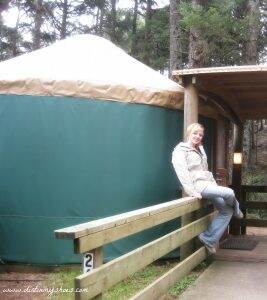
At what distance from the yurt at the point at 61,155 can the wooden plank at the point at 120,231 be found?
1.36 meters

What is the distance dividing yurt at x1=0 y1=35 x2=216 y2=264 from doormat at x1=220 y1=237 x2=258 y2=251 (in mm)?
1374

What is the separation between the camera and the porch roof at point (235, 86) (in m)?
5.60

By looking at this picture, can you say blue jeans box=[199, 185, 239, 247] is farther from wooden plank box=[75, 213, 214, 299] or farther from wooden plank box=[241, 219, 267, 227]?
wooden plank box=[241, 219, 267, 227]

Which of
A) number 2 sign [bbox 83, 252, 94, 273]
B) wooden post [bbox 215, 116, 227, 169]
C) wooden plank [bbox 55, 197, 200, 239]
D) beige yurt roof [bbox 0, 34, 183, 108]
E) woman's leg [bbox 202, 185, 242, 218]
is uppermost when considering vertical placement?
beige yurt roof [bbox 0, 34, 183, 108]

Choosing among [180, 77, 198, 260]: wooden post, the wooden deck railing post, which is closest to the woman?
[180, 77, 198, 260]: wooden post

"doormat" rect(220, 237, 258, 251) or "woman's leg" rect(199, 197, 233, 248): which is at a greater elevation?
"woman's leg" rect(199, 197, 233, 248)

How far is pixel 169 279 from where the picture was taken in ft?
14.3

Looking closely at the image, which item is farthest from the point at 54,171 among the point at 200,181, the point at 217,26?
the point at 217,26

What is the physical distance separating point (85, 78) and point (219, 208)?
217cm

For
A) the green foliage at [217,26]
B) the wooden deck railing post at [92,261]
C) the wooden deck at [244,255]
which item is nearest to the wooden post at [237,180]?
the wooden deck at [244,255]

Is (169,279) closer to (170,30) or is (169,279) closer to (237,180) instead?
(237,180)

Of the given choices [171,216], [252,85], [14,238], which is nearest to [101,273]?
[171,216]

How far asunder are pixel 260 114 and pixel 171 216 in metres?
5.07

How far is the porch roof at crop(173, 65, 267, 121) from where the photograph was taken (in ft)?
18.4
